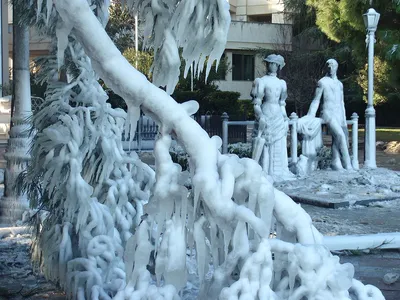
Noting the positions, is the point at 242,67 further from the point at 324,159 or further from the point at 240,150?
the point at 324,159

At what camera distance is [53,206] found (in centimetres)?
466

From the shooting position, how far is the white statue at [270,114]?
11398 millimetres

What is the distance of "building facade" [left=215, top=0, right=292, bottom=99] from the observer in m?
35.4

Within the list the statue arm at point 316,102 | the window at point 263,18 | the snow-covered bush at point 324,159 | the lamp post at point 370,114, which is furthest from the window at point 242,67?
the statue arm at point 316,102

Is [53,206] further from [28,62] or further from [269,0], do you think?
[269,0]

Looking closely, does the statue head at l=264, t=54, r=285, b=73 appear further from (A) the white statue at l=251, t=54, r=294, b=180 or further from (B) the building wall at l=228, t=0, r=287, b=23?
(B) the building wall at l=228, t=0, r=287, b=23

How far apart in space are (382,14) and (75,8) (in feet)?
64.7

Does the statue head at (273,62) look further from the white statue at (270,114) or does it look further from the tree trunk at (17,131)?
the tree trunk at (17,131)

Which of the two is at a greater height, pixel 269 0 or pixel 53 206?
pixel 269 0

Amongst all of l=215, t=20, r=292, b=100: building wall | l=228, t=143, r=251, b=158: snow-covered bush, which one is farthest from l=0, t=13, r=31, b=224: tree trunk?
l=215, t=20, r=292, b=100: building wall

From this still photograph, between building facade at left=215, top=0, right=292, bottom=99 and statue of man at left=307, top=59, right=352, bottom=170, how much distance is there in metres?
21.4

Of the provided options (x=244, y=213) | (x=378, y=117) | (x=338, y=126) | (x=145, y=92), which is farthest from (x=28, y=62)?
(x=378, y=117)

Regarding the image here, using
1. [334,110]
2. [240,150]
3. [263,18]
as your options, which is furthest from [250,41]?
[334,110]

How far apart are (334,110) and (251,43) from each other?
25454 millimetres
